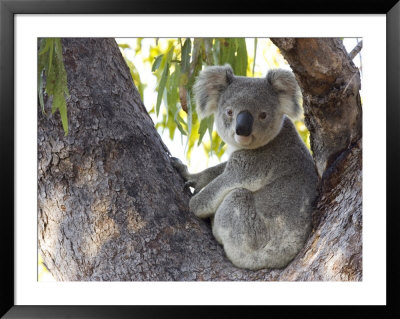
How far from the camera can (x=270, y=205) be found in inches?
139

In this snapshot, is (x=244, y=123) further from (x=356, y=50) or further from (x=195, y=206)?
(x=356, y=50)

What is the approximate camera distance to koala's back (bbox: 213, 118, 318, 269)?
3266mm

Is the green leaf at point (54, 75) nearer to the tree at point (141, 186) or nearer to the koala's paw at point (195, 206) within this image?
the tree at point (141, 186)

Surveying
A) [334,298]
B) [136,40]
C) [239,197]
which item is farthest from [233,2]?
[334,298]

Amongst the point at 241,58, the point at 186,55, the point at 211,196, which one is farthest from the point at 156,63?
the point at 211,196

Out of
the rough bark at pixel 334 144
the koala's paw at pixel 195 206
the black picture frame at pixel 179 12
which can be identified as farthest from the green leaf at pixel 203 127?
the black picture frame at pixel 179 12

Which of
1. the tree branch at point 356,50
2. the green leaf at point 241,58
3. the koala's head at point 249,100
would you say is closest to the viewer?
the tree branch at point 356,50

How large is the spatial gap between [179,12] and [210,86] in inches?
32.2

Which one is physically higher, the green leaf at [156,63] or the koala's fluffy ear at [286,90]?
the green leaf at [156,63]

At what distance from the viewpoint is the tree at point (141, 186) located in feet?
9.37

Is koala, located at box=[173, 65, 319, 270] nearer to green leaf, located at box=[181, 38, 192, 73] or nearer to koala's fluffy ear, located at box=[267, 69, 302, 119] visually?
koala's fluffy ear, located at box=[267, 69, 302, 119]

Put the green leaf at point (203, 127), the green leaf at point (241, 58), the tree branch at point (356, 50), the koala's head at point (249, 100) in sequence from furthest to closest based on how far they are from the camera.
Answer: the green leaf at point (203, 127) < the koala's head at point (249, 100) < the green leaf at point (241, 58) < the tree branch at point (356, 50)

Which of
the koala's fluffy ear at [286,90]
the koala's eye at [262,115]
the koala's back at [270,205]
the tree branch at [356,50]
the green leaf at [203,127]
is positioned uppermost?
the tree branch at [356,50]

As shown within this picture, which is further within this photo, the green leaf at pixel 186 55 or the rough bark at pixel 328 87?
the green leaf at pixel 186 55
